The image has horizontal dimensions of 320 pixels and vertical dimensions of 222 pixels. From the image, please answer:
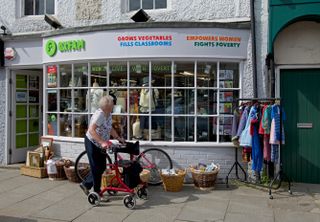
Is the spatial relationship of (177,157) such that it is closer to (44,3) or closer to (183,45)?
(183,45)

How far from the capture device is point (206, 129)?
8.15 m

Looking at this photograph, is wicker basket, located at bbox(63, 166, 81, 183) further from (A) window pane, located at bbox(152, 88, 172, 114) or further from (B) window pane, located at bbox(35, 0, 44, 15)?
(B) window pane, located at bbox(35, 0, 44, 15)

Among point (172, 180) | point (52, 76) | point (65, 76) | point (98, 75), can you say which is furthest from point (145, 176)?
point (52, 76)

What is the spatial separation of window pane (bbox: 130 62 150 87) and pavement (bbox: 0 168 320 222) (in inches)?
89.4

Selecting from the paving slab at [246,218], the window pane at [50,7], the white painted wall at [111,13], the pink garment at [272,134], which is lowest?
the paving slab at [246,218]

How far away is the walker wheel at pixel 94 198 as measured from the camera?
Result: 6379 mm

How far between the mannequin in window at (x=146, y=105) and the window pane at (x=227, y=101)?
4.59 ft

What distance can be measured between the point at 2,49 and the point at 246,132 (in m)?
6.54

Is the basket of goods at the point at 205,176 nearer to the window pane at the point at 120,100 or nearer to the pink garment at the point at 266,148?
the pink garment at the point at 266,148

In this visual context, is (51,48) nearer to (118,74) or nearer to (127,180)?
(118,74)

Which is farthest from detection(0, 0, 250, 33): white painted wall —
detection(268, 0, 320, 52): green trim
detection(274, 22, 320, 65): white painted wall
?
detection(274, 22, 320, 65): white painted wall

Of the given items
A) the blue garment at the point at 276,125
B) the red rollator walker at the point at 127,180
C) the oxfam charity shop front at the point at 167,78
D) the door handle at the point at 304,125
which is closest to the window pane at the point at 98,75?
the oxfam charity shop front at the point at 167,78

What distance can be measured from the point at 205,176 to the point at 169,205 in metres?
1.16

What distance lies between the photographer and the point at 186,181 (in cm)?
799
